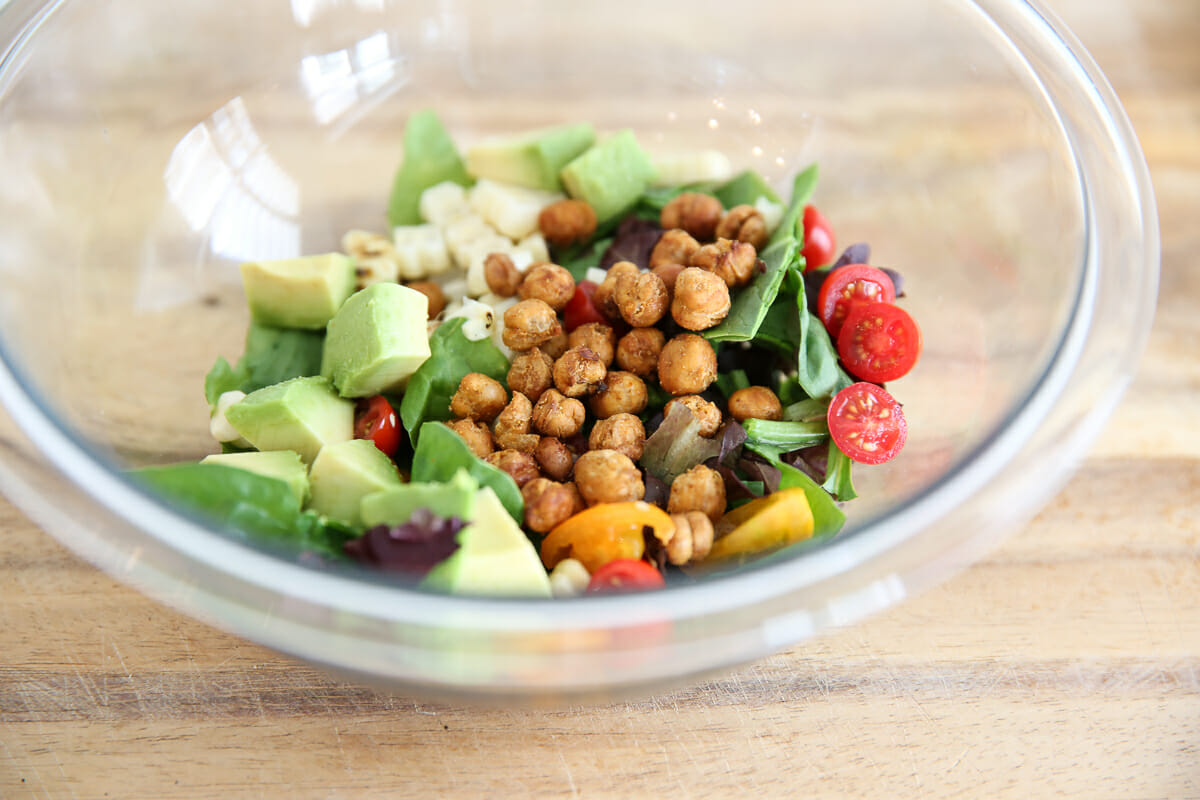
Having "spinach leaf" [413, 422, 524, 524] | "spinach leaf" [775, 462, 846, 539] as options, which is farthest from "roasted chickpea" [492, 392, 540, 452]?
"spinach leaf" [775, 462, 846, 539]

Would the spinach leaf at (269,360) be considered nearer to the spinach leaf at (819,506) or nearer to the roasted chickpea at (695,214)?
the roasted chickpea at (695,214)

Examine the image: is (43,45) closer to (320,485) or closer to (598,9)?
(320,485)

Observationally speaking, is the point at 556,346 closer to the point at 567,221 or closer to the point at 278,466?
the point at 567,221

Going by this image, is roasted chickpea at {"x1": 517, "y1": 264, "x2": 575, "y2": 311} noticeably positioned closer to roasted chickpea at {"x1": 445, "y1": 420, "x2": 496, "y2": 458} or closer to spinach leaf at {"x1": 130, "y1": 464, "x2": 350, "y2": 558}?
roasted chickpea at {"x1": 445, "y1": 420, "x2": 496, "y2": 458}

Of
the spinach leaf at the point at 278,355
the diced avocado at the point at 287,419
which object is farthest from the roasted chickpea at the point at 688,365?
the spinach leaf at the point at 278,355

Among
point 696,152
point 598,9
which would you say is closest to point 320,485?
point 696,152

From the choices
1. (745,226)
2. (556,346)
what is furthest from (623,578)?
(745,226)
